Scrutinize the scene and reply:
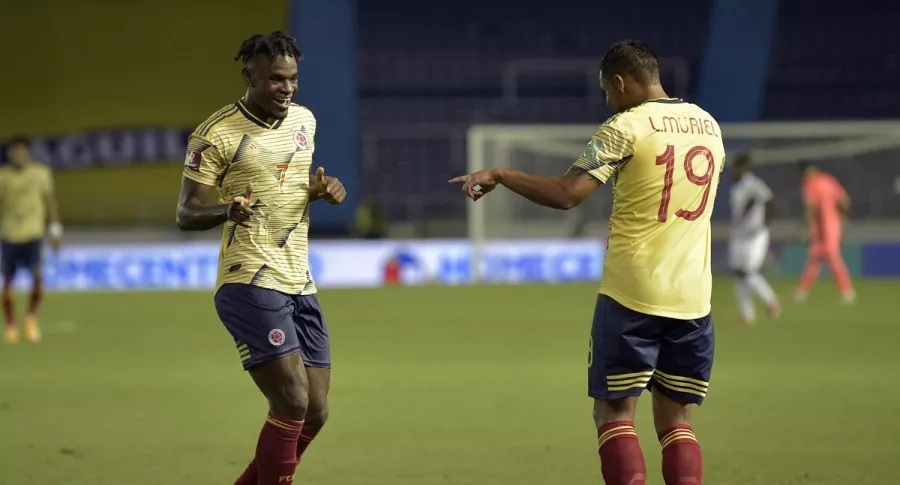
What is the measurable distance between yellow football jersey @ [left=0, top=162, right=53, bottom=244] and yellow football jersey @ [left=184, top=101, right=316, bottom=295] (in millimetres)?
10195

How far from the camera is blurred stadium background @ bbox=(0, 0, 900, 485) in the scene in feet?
28.6

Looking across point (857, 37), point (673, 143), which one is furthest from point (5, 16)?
point (673, 143)

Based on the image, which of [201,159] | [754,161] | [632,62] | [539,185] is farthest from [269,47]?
[754,161]

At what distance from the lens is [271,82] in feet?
19.4

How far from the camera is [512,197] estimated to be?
93.8 ft

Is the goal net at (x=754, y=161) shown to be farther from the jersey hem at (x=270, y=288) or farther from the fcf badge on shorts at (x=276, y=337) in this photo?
the fcf badge on shorts at (x=276, y=337)

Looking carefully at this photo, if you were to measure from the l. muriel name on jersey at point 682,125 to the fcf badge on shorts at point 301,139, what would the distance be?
5.63 feet

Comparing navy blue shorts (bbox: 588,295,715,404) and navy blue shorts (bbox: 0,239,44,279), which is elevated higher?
navy blue shorts (bbox: 588,295,715,404)

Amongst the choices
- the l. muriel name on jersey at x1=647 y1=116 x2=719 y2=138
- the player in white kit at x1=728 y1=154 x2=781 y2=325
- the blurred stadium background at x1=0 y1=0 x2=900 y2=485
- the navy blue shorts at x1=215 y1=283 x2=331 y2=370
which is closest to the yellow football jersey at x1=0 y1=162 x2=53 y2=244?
the blurred stadium background at x1=0 y1=0 x2=900 y2=485

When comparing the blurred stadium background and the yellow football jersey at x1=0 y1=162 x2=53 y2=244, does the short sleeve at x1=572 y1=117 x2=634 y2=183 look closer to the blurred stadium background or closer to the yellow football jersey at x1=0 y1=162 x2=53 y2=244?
the blurred stadium background

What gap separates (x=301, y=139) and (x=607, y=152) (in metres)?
1.61

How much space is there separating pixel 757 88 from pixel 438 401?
2761 cm

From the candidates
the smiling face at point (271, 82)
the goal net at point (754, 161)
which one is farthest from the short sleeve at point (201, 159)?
the goal net at point (754, 161)

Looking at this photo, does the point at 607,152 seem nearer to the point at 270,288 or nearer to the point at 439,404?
the point at 270,288
